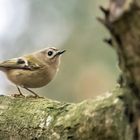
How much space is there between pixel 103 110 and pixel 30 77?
251 centimetres

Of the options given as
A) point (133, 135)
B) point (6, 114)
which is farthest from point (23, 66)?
point (133, 135)

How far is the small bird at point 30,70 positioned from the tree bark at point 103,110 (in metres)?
1.33

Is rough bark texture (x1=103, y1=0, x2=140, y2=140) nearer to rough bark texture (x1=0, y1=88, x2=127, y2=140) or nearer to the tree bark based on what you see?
the tree bark

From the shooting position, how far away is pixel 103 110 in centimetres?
278

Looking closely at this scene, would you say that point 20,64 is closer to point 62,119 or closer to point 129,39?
point 62,119


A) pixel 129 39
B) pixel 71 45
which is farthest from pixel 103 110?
pixel 71 45

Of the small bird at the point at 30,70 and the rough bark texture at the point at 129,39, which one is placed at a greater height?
the small bird at the point at 30,70

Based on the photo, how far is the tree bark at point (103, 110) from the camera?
1.96 metres

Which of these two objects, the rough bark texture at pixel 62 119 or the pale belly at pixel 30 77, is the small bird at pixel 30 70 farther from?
the rough bark texture at pixel 62 119

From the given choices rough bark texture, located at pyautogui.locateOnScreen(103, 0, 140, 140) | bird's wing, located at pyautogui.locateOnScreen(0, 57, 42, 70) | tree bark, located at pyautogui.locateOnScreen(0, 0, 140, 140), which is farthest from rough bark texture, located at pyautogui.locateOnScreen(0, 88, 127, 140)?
bird's wing, located at pyautogui.locateOnScreen(0, 57, 42, 70)

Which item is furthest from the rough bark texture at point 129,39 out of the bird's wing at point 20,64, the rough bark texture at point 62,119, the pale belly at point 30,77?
the bird's wing at point 20,64

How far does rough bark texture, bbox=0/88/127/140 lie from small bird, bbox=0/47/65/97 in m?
1.34

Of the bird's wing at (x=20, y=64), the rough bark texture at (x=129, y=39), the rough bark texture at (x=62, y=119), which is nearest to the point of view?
the rough bark texture at (x=129, y=39)

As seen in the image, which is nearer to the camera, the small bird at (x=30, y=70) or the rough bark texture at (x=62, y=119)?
the rough bark texture at (x=62, y=119)
